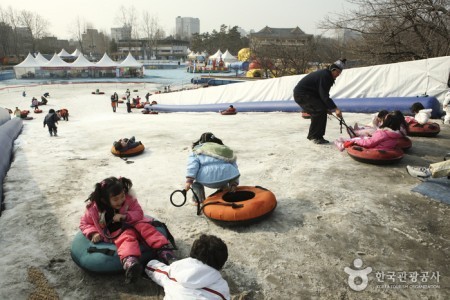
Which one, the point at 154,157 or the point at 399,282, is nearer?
the point at 399,282

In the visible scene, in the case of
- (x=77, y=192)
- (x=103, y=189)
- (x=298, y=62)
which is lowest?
(x=77, y=192)

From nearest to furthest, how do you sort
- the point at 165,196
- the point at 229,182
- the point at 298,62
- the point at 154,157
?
the point at 229,182
the point at 165,196
the point at 154,157
the point at 298,62

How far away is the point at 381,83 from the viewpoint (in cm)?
1156

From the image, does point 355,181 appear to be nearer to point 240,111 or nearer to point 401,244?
point 401,244

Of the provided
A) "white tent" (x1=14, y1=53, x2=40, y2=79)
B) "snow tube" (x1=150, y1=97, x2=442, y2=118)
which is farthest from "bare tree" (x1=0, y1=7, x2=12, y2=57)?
"snow tube" (x1=150, y1=97, x2=442, y2=118)

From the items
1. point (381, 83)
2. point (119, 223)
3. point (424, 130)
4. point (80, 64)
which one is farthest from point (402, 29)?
point (80, 64)

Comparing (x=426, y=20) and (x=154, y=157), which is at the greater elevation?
(x=426, y=20)

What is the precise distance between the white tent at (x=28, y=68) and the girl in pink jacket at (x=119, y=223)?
170 feet

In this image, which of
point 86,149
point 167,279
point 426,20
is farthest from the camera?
point 426,20

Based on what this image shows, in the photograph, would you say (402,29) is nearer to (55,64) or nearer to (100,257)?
(100,257)

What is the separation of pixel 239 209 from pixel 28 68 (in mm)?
56487

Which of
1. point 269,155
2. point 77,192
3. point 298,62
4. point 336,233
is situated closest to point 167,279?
point 336,233

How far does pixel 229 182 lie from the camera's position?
4.16 metres

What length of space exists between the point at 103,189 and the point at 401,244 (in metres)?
3.41
